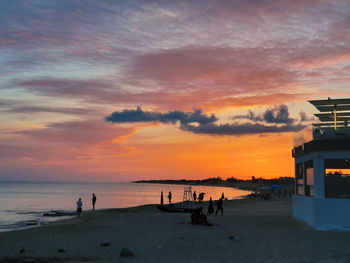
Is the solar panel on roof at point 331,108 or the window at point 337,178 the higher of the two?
the solar panel on roof at point 331,108

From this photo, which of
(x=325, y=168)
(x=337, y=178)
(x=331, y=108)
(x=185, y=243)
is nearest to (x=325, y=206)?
(x=325, y=168)

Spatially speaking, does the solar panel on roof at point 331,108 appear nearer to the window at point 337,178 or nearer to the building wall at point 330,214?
the window at point 337,178

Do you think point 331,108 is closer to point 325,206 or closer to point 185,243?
point 325,206

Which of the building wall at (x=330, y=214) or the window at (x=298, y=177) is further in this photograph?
the window at (x=298, y=177)

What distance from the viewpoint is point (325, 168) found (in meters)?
26.4

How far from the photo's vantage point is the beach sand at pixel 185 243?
17.8m

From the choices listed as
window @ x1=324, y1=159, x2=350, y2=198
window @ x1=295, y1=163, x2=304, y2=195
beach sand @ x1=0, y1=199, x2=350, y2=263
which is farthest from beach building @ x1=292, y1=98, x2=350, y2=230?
window @ x1=295, y1=163, x2=304, y2=195

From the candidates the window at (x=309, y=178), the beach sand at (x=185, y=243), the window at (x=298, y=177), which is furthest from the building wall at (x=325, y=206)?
the window at (x=298, y=177)

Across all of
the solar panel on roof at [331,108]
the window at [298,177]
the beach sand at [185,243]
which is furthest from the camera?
the window at [298,177]

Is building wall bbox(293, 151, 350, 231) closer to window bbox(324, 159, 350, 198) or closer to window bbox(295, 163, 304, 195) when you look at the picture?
window bbox(324, 159, 350, 198)

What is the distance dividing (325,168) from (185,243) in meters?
10.5

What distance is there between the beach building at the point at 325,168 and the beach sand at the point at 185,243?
1.13 metres

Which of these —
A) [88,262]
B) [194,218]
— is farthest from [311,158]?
[88,262]

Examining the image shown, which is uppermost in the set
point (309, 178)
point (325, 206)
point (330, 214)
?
point (309, 178)
